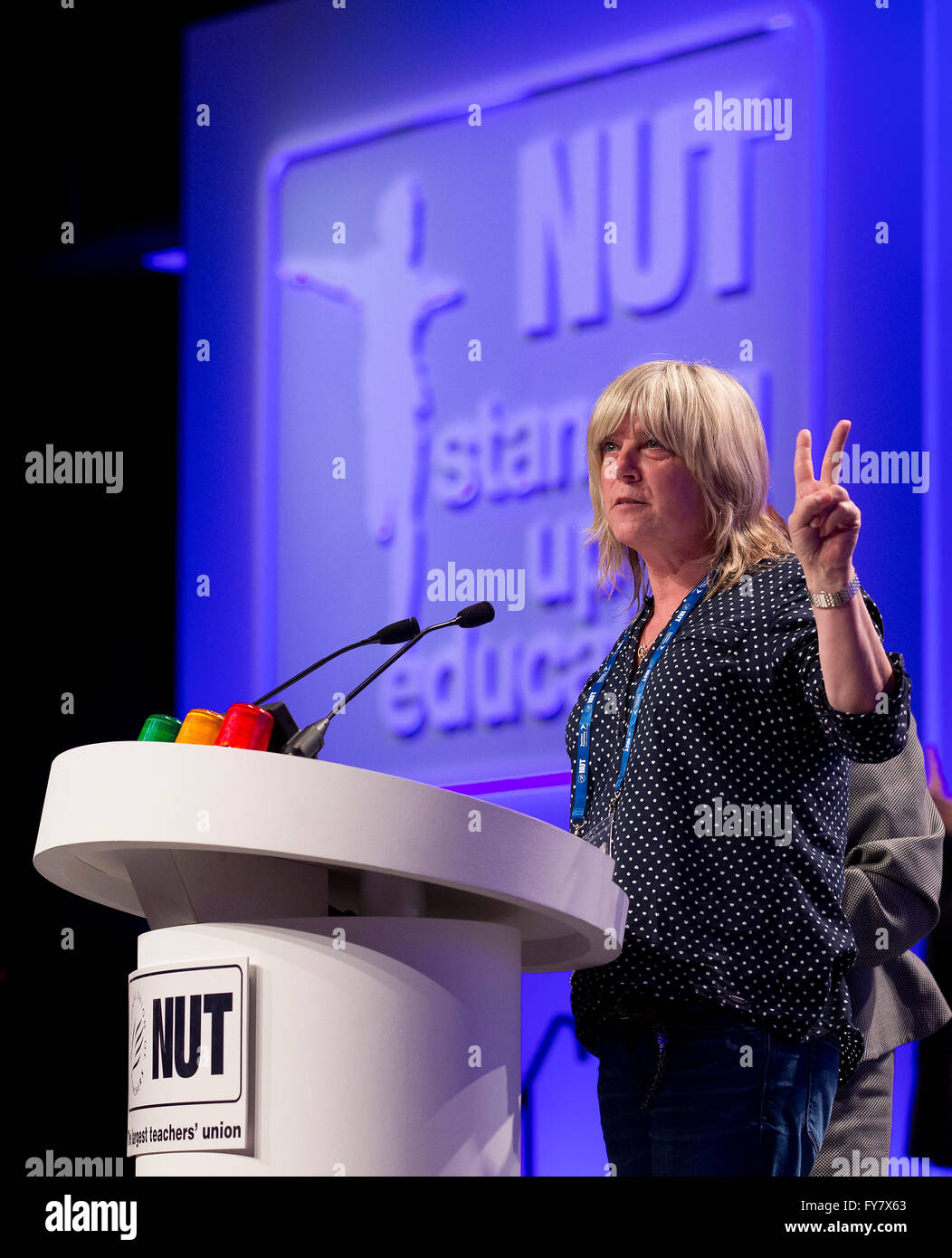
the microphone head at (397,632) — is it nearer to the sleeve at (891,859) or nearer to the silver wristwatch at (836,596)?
the silver wristwatch at (836,596)

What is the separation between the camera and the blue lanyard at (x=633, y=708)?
1962mm

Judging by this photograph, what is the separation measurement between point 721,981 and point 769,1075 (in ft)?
0.39

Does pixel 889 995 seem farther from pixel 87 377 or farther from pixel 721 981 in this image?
pixel 87 377

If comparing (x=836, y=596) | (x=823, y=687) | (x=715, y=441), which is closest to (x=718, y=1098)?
(x=823, y=687)

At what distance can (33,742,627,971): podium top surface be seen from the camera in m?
1.36

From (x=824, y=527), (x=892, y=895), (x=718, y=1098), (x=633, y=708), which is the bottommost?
(x=718, y=1098)

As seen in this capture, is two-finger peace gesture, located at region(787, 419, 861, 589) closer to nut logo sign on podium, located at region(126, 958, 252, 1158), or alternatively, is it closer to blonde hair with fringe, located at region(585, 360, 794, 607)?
blonde hair with fringe, located at region(585, 360, 794, 607)

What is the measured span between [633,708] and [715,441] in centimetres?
39

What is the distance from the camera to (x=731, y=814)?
1822 millimetres

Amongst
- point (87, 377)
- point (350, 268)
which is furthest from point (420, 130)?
point (87, 377)

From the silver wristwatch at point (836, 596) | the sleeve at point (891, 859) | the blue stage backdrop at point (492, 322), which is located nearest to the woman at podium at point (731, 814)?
the silver wristwatch at point (836, 596)

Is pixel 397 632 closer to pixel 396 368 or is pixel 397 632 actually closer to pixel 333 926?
pixel 333 926

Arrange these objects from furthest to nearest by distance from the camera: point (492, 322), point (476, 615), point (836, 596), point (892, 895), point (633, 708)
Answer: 1. point (492, 322)
2. point (892, 895)
3. point (476, 615)
4. point (633, 708)
5. point (836, 596)
